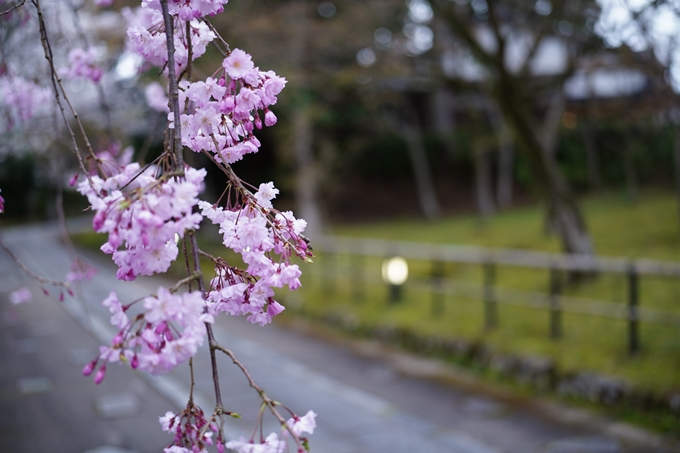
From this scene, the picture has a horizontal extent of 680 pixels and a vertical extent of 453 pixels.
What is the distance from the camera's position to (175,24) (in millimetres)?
1469

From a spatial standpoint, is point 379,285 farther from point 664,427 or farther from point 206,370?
point 664,427

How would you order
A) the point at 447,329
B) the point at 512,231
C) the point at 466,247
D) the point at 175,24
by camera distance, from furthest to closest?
the point at 512,231 < the point at 466,247 < the point at 447,329 < the point at 175,24

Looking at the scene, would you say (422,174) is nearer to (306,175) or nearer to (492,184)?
(492,184)

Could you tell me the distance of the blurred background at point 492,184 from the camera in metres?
5.07

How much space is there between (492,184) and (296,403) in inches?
642

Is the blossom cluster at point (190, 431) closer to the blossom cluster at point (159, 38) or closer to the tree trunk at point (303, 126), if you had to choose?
the blossom cluster at point (159, 38)

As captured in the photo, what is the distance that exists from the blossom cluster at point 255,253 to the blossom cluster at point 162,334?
7.8 inches

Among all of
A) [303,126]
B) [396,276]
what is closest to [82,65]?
[396,276]

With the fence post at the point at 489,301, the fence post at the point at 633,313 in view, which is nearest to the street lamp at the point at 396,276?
the fence post at the point at 489,301

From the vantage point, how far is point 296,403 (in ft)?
18.2

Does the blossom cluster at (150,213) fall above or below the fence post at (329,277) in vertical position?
above

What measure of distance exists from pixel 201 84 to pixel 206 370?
559 centimetres

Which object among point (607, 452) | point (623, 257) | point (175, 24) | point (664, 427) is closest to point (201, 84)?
point (175, 24)

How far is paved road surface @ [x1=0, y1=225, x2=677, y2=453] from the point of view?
4.44 m
